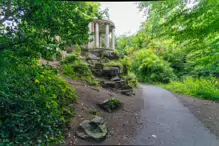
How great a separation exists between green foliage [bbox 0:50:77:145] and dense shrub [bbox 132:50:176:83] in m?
12.1

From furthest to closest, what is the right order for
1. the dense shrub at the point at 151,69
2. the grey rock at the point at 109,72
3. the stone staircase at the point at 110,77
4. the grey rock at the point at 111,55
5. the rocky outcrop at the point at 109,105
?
the dense shrub at the point at 151,69
the grey rock at the point at 111,55
the grey rock at the point at 109,72
the stone staircase at the point at 110,77
the rocky outcrop at the point at 109,105

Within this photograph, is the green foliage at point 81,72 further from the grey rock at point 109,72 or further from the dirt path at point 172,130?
the dirt path at point 172,130

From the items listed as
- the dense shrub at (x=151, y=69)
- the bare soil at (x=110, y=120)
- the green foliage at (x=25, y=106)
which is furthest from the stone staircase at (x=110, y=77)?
the dense shrub at (x=151, y=69)

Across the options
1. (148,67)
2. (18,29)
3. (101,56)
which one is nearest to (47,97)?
(18,29)

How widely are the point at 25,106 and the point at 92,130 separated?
1417mm

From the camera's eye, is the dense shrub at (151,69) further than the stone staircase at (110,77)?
Yes

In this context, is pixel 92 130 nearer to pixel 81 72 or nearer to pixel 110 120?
pixel 110 120

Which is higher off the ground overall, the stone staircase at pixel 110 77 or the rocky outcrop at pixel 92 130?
the stone staircase at pixel 110 77

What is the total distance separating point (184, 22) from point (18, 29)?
414 centimetres

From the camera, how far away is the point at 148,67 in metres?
14.4

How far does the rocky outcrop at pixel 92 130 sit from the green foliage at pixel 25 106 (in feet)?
1.23

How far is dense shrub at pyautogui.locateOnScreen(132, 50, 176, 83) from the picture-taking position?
1359 cm

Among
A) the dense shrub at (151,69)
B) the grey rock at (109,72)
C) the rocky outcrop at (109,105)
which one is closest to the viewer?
the rocky outcrop at (109,105)

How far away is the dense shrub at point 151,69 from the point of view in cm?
1359
